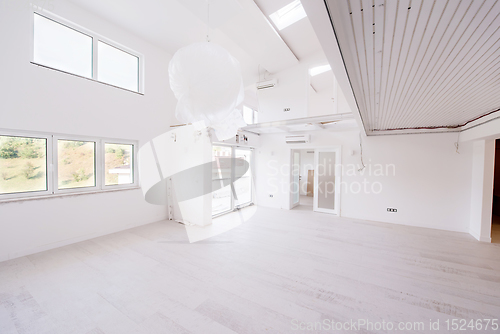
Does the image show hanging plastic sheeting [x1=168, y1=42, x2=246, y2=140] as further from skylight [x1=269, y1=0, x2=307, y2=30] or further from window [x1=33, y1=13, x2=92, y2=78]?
window [x1=33, y1=13, x2=92, y2=78]

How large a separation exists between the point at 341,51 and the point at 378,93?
1.25 m

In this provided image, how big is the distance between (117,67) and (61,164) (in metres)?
2.16

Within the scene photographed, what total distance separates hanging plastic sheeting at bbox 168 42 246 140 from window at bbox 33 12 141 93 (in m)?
2.99

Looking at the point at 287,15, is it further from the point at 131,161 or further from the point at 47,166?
the point at 47,166

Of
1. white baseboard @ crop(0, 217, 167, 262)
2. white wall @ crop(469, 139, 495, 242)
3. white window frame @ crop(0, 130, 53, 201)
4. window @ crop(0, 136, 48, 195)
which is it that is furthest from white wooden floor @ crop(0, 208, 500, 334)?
window @ crop(0, 136, 48, 195)

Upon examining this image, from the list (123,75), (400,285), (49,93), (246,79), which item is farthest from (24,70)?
(400,285)

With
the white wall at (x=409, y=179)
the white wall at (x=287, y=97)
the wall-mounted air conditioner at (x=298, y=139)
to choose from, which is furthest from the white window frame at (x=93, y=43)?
the white wall at (x=409, y=179)

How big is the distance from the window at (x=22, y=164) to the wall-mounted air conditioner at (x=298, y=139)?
520 centimetres

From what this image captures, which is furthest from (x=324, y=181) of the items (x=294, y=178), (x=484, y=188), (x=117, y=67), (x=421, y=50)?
(x=117, y=67)

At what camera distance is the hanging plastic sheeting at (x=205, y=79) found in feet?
5.17

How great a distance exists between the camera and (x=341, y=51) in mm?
1347

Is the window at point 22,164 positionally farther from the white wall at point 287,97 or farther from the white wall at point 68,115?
the white wall at point 287,97

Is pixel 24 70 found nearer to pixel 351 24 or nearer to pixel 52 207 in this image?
pixel 52 207

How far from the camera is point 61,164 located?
11.0 ft
